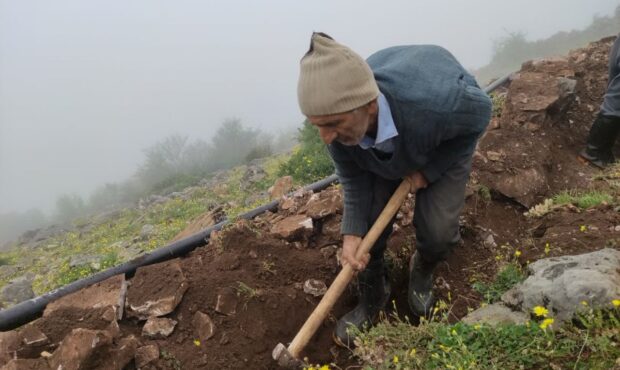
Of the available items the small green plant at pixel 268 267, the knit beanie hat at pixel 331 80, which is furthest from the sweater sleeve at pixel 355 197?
the small green plant at pixel 268 267

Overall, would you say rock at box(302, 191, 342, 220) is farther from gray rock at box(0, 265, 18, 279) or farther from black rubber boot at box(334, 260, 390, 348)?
gray rock at box(0, 265, 18, 279)

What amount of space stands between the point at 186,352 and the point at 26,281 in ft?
17.7

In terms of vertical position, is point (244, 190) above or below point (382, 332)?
below

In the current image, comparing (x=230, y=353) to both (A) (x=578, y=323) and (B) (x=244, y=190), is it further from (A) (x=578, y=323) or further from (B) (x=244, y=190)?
(B) (x=244, y=190)

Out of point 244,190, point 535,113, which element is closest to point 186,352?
point 535,113

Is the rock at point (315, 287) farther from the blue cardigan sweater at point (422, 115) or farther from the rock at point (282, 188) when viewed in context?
the rock at point (282, 188)

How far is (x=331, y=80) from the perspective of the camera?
1.90 metres

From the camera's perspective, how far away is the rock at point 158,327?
9.27ft

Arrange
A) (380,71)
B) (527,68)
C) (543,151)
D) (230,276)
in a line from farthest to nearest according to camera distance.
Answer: (527,68)
(543,151)
(230,276)
(380,71)

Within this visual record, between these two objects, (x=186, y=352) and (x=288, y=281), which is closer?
(x=186, y=352)

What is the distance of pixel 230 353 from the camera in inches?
108

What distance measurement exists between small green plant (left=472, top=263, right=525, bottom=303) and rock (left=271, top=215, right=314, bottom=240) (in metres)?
1.26

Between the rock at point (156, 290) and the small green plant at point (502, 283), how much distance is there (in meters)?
1.81

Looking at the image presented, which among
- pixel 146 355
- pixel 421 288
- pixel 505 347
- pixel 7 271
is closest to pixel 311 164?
pixel 421 288
